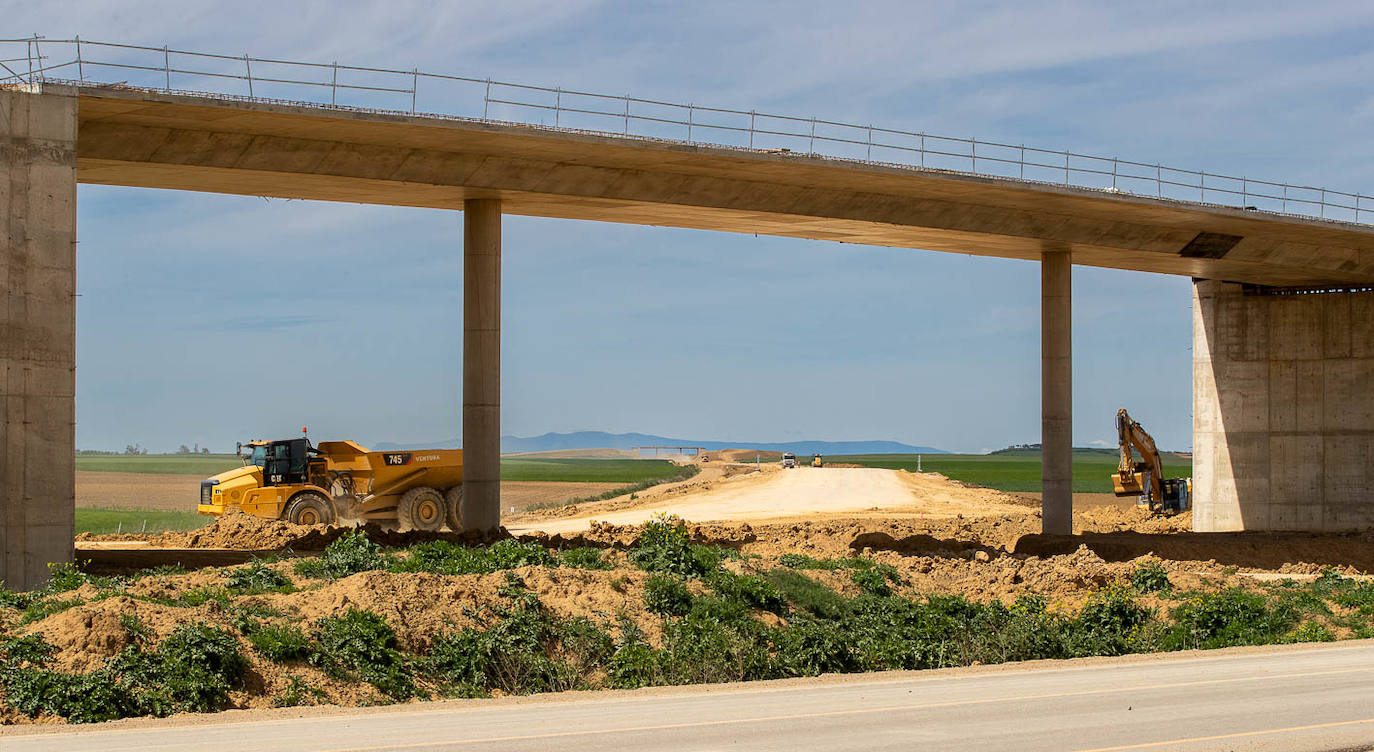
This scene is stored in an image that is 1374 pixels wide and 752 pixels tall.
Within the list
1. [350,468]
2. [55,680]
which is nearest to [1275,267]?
[350,468]

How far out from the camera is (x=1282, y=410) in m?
45.0

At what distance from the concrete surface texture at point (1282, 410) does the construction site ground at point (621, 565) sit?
2.07 meters

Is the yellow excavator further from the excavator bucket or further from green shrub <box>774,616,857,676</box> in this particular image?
green shrub <box>774,616,857,676</box>

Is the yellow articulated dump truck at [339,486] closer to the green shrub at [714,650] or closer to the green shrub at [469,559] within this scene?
the green shrub at [469,559]

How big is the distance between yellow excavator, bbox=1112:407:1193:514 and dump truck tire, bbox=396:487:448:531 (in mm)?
23926

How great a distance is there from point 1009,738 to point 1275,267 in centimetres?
3305

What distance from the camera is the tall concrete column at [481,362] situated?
104 ft

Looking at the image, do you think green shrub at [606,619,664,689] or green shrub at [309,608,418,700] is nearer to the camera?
green shrub at [309,608,418,700]

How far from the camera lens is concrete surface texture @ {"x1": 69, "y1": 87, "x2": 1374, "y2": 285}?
2753 centimetres

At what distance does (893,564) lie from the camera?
29.2 meters

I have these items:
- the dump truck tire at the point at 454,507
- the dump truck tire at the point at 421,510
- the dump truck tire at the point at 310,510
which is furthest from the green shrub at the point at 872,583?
the dump truck tire at the point at 310,510

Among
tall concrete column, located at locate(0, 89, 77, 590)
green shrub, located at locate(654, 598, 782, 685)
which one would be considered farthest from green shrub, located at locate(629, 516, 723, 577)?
tall concrete column, located at locate(0, 89, 77, 590)

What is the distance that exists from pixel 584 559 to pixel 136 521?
31.2 metres

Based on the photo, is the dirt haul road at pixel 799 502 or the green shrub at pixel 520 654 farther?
the dirt haul road at pixel 799 502
